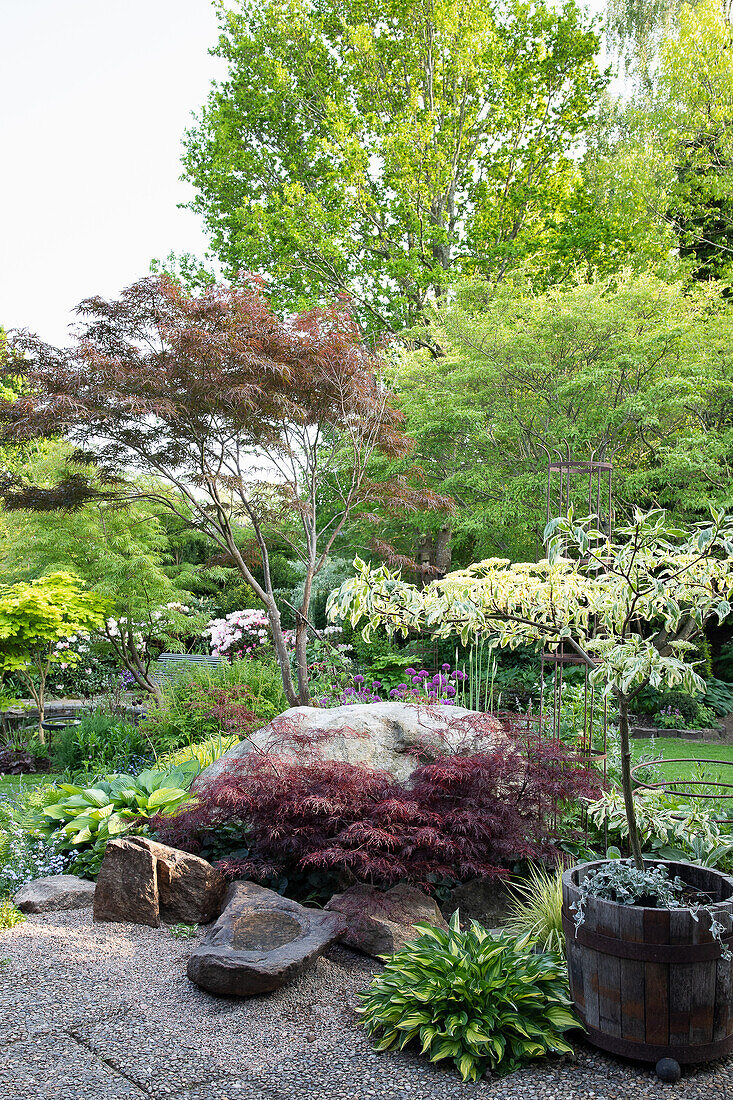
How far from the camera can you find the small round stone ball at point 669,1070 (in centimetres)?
241

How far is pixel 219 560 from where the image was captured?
26.3 feet

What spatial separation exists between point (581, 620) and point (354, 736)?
1.89 metres

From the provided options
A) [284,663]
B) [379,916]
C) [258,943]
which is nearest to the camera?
[258,943]

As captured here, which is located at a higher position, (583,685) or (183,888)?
(583,685)

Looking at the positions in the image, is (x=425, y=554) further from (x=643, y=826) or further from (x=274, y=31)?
(x=274, y=31)

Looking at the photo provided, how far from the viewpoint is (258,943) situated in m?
3.13

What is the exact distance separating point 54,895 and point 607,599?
3263 mm

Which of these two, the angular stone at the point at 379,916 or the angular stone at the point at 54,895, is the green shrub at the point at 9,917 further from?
the angular stone at the point at 379,916

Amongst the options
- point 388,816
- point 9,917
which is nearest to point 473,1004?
point 388,816

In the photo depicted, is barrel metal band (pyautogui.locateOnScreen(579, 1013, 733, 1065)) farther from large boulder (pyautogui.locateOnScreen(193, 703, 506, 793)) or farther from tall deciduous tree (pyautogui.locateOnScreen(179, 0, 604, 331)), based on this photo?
tall deciduous tree (pyautogui.locateOnScreen(179, 0, 604, 331))

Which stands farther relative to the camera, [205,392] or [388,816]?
[205,392]

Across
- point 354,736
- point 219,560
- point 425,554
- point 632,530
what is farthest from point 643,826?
point 425,554

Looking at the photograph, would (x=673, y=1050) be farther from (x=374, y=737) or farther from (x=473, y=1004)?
(x=374, y=737)

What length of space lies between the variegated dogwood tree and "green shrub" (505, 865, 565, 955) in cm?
71
